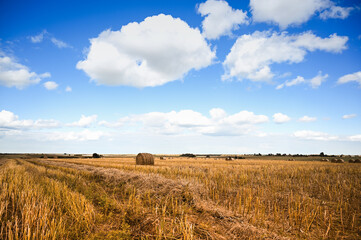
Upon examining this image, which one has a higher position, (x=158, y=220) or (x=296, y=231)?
(x=158, y=220)

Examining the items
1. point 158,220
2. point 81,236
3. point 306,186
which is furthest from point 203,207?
point 306,186

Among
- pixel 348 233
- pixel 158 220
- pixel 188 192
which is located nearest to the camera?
pixel 158 220

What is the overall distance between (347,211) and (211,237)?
16.2 feet

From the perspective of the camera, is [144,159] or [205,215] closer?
[205,215]

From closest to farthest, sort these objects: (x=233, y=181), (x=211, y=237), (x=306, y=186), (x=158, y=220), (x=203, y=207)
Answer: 1. (x=211, y=237)
2. (x=158, y=220)
3. (x=203, y=207)
4. (x=306, y=186)
5. (x=233, y=181)

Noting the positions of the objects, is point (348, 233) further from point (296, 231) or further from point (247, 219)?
point (247, 219)

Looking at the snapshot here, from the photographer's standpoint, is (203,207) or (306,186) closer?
(203,207)

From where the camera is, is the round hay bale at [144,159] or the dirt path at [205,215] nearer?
the dirt path at [205,215]

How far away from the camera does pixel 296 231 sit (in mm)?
5062

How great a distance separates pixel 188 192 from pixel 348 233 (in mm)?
4459

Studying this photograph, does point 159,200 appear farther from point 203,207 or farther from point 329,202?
point 329,202

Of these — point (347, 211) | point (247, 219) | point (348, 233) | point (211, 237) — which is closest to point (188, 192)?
point (247, 219)

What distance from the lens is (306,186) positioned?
31.6 ft

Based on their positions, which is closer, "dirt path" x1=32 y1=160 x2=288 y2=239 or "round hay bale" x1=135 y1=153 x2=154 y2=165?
"dirt path" x1=32 y1=160 x2=288 y2=239
